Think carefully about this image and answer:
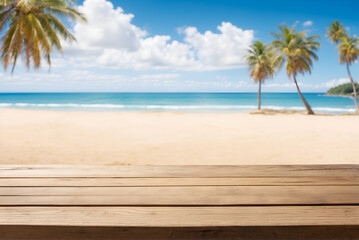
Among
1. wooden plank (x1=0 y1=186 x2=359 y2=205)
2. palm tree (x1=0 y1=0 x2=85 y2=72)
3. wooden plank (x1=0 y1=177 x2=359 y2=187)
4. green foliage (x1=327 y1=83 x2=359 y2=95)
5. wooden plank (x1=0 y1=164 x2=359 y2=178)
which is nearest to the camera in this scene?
wooden plank (x1=0 y1=186 x2=359 y2=205)

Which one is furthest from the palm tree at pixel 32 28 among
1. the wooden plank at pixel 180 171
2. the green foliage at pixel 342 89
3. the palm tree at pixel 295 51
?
the green foliage at pixel 342 89

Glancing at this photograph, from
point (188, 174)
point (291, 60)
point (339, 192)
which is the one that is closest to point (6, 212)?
point (188, 174)

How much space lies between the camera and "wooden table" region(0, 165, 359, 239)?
0.98 meters

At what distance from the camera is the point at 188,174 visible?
5.04 ft

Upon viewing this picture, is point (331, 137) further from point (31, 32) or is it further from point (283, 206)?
point (31, 32)

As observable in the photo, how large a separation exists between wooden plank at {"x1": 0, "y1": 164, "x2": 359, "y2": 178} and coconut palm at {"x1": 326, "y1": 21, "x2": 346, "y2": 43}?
26806mm

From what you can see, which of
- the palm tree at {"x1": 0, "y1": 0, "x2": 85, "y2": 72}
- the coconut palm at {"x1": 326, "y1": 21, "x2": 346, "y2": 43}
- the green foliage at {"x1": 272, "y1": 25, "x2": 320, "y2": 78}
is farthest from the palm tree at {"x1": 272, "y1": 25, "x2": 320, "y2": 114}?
the palm tree at {"x1": 0, "y1": 0, "x2": 85, "y2": 72}

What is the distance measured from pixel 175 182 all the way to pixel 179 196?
0.20m

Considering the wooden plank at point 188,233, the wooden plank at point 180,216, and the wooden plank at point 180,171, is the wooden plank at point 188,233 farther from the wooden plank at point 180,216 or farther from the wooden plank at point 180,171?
the wooden plank at point 180,171

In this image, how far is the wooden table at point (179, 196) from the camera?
0.98 metres

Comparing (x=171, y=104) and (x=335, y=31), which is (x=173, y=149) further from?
(x=171, y=104)

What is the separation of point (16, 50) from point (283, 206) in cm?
1135

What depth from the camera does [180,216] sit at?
1.01 meters

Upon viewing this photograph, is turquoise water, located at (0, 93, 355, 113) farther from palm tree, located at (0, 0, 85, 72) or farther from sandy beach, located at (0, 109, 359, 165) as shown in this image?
sandy beach, located at (0, 109, 359, 165)
